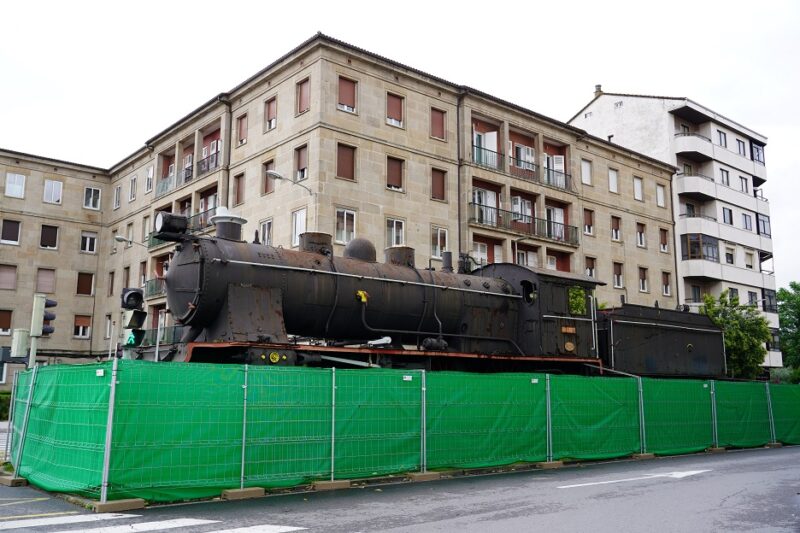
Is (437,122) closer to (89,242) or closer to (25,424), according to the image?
(25,424)

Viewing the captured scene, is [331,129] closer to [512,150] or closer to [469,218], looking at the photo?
[469,218]

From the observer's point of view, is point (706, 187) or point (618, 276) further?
point (706, 187)

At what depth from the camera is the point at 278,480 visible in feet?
35.0

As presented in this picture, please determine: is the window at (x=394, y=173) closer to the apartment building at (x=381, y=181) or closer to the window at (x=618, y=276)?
the apartment building at (x=381, y=181)

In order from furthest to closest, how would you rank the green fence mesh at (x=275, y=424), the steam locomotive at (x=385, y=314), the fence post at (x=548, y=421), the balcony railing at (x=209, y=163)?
the balcony railing at (x=209, y=163), the fence post at (x=548, y=421), the steam locomotive at (x=385, y=314), the green fence mesh at (x=275, y=424)

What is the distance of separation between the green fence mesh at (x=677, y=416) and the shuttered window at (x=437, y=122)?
16.8 meters

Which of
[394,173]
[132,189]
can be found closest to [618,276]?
[394,173]

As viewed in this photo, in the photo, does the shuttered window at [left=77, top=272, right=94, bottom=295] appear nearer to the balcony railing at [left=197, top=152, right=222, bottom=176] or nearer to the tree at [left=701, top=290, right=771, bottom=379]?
the balcony railing at [left=197, top=152, right=222, bottom=176]

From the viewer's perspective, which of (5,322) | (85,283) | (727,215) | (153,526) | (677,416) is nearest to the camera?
(153,526)

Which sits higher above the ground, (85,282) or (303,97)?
(303,97)

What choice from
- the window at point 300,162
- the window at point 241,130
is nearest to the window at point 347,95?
the window at point 300,162

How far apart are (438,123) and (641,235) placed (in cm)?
1709

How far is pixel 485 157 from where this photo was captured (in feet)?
111

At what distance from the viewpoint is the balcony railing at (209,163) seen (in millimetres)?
34125
